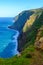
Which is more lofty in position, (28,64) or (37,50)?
(37,50)

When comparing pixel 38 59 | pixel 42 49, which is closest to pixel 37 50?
pixel 42 49

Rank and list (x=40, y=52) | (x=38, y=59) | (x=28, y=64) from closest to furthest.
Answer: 1. (x=28, y=64)
2. (x=38, y=59)
3. (x=40, y=52)

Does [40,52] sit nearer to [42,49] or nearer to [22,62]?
[42,49]

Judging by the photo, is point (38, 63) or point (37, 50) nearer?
point (38, 63)

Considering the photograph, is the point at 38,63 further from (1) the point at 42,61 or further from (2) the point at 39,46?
(2) the point at 39,46

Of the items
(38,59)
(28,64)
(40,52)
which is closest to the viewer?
(28,64)

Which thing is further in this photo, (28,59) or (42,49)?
(42,49)

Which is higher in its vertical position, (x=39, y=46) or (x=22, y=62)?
(x=39, y=46)

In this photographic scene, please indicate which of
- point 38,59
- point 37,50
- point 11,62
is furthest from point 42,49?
point 11,62

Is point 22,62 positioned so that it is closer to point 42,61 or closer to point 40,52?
point 42,61
